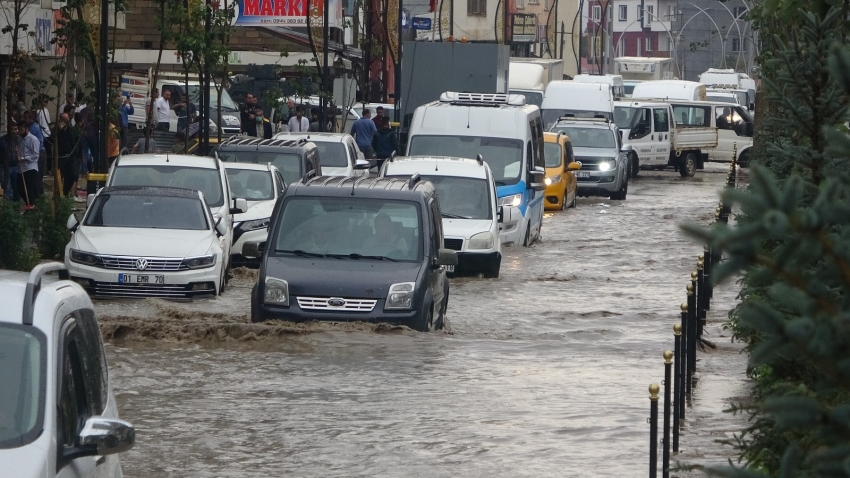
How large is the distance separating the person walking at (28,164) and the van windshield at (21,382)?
58.0ft

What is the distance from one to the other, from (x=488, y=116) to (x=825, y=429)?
22.2 metres

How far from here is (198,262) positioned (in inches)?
634

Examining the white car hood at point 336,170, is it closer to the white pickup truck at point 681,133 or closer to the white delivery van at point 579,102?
the white delivery van at point 579,102

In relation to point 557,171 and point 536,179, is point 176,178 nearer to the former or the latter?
point 536,179

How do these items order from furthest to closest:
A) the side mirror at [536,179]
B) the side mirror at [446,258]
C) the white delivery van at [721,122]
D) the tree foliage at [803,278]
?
the white delivery van at [721,122], the side mirror at [536,179], the side mirror at [446,258], the tree foliage at [803,278]

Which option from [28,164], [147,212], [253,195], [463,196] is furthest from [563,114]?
[147,212]

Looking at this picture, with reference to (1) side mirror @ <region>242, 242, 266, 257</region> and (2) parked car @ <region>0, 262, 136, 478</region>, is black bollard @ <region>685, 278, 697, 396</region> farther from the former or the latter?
(2) parked car @ <region>0, 262, 136, 478</region>

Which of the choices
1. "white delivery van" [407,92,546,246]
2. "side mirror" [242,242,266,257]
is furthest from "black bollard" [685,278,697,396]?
"white delivery van" [407,92,546,246]

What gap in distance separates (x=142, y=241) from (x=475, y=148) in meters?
9.10

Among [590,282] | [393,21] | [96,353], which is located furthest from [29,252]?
[393,21]

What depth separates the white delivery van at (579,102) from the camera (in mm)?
40812

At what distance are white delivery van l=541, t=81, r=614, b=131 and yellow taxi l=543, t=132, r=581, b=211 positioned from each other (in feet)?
28.9

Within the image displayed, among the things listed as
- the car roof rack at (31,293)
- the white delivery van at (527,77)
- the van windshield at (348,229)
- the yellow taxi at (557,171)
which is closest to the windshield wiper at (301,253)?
the van windshield at (348,229)

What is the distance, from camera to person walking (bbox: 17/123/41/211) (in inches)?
877
